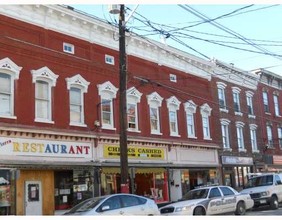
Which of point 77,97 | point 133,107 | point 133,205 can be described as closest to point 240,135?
point 133,107

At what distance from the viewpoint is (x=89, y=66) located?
22.6 meters

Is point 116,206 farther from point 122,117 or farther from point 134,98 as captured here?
point 134,98

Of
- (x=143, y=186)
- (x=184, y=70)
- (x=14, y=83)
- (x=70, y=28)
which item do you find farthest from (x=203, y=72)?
(x=14, y=83)

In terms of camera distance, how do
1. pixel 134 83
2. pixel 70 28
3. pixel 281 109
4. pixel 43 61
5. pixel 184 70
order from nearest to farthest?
pixel 43 61 < pixel 70 28 < pixel 134 83 < pixel 184 70 < pixel 281 109

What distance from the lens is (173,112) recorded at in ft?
92.2

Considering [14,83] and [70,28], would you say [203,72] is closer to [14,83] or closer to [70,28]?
[70,28]

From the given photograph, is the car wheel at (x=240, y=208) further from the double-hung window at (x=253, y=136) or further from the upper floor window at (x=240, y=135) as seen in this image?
the double-hung window at (x=253, y=136)

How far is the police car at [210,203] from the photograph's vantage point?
16641 mm

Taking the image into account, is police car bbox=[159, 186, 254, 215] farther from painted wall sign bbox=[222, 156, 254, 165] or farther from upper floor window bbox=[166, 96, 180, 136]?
painted wall sign bbox=[222, 156, 254, 165]

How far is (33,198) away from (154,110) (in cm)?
1021

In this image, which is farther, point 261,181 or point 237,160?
point 237,160

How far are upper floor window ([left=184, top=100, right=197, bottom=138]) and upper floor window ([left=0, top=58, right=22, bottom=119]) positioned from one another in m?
13.2

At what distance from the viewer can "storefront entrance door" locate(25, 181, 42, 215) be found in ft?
61.4

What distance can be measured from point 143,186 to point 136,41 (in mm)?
8529
